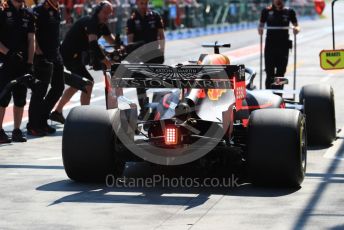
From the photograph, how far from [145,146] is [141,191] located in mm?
487

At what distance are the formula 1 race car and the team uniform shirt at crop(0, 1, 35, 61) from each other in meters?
3.05

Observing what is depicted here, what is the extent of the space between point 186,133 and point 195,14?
3256cm

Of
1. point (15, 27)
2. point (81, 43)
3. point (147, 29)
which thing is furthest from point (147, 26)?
point (15, 27)

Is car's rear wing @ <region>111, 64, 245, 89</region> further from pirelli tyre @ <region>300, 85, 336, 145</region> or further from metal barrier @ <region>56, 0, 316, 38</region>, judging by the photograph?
metal barrier @ <region>56, 0, 316, 38</region>

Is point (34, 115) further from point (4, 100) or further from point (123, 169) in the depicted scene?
point (123, 169)

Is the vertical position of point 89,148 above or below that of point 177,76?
below

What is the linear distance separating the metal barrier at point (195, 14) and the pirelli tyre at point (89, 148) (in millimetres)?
19513

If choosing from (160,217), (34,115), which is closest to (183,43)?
(34,115)

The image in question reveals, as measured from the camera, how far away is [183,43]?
3441cm

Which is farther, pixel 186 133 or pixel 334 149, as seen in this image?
pixel 334 149

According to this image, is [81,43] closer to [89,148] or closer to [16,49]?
[16,49]

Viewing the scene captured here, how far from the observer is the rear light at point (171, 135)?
31.2 ft

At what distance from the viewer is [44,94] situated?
1373 cm

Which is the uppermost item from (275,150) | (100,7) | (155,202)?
(100,7)
